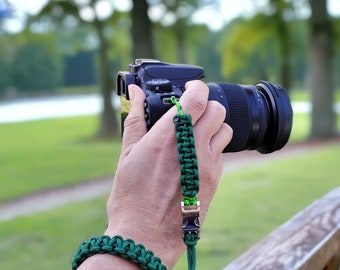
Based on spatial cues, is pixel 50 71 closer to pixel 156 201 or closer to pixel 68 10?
pixel 68 10

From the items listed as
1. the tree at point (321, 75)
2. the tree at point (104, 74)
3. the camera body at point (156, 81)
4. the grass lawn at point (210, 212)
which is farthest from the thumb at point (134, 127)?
the tree at point (104, 74)

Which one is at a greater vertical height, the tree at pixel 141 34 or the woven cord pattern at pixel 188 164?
the woven cord pattern at pixel 188 164

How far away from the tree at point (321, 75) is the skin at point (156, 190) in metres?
10.8

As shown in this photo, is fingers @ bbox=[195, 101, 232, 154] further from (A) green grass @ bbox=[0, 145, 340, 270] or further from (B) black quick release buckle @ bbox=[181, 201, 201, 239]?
(A) green grass @ bbox=[0, 145, 340, 270]

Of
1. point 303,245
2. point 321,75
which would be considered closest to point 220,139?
point 303,245

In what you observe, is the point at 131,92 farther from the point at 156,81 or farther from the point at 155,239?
the point at 155,239

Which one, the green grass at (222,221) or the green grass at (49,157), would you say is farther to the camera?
the green grass at (49,157)

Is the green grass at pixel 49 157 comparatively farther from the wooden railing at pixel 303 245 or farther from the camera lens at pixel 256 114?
the camera lens at pixel 256 114

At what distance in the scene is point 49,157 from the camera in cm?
1139

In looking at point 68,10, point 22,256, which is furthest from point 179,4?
point 22,256

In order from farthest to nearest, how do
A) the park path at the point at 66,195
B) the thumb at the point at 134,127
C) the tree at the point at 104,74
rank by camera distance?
the tree at the point at 104,74, the park path at the point at 66,195, the thumb at the point at 134,127

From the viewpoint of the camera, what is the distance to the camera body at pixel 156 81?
958mm

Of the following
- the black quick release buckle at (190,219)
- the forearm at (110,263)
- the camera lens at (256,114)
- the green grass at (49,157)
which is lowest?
the green grass at (49,157)

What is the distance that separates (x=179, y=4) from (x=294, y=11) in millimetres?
3247
